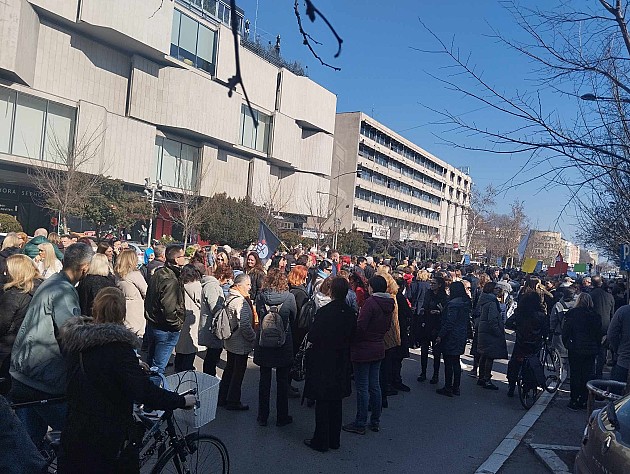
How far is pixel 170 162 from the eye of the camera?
4038 cm

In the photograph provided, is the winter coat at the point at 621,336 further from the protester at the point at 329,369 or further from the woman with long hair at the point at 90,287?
the woman with long hair at the point at 90,287

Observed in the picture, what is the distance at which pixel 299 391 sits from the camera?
320 inches

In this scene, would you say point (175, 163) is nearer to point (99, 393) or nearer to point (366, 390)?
point (366, 390)

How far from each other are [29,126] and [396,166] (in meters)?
49.4

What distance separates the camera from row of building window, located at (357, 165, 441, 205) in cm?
6266

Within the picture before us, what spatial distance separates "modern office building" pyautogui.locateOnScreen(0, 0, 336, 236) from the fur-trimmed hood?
69.2 ft

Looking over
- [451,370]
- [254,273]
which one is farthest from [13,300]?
[451,370]

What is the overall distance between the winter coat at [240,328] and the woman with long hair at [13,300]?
245cm

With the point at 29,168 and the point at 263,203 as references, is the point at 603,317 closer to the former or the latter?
the point at 29,168

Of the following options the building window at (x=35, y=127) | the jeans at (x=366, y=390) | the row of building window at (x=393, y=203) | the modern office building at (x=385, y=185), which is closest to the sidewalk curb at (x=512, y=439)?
the jeans at (x=366, y=390)

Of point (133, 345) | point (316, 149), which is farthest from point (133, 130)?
point (133, 345)

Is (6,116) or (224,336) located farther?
(6,116)

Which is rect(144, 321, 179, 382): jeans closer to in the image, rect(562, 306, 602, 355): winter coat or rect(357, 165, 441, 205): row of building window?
rect(562, 306, 602, 355): winter coat

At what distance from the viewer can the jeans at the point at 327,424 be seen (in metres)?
5.73
